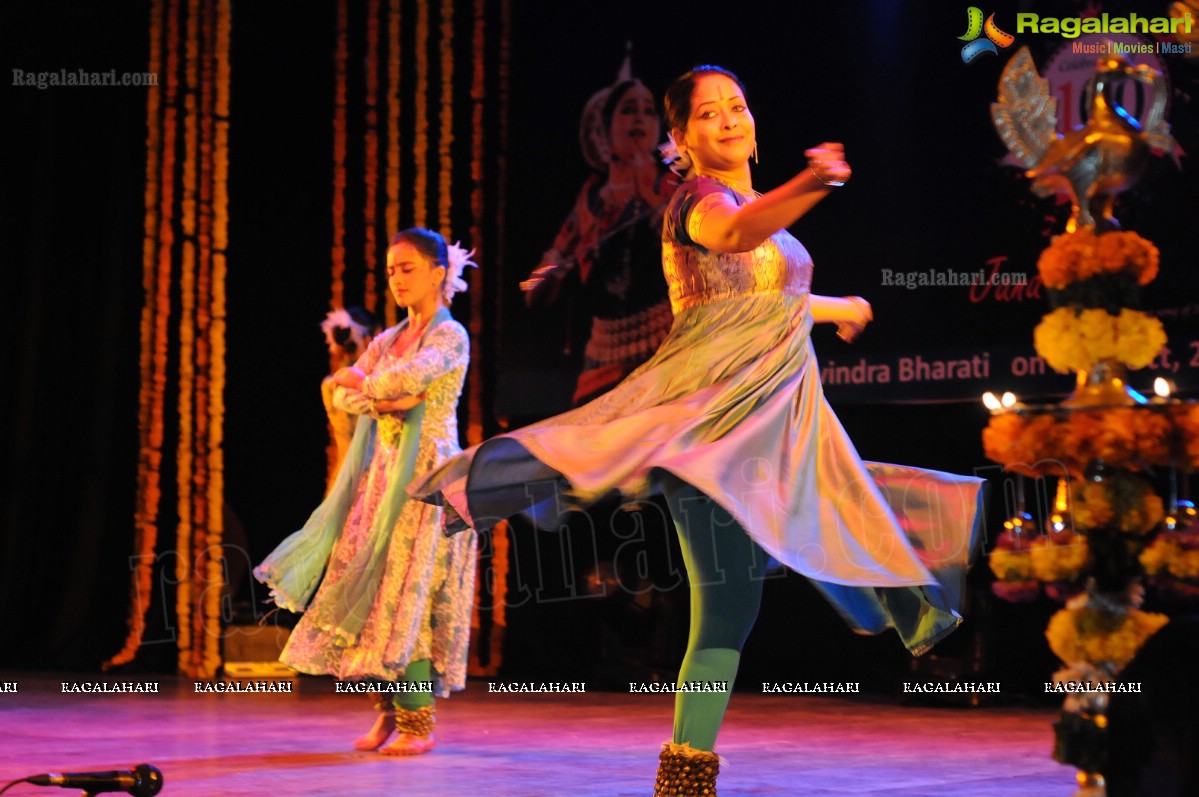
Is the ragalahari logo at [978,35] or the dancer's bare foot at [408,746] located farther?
the ragalahari logo at [978,35]

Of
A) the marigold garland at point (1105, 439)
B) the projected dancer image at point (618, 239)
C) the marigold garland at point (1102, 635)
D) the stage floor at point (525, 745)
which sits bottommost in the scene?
the stage floor at point (525, 745)

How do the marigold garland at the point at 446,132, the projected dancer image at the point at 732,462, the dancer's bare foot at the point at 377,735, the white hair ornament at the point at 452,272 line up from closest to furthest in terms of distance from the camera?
the projected dancer image at the point at 732,462, the dancer's bare foot at the point at 377,735, the white hair ornament at the point at 452,272, the marigold garland at the point at 446,132

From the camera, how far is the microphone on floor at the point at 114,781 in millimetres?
2086

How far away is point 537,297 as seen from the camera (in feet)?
20.7

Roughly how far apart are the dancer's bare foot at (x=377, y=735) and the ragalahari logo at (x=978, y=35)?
306cm

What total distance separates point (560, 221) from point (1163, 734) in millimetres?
5120

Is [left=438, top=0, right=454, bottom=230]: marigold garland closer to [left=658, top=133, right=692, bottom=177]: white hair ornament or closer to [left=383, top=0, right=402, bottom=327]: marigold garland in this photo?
[left=383, top=0, right=402, bottom=327]: marigold garland

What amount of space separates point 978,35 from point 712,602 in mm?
3252

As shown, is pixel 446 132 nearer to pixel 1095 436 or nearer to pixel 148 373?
pixel 148 373

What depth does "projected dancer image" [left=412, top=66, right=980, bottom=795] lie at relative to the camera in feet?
8.59

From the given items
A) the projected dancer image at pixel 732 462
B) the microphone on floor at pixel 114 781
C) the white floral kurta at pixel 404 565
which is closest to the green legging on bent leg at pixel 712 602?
the projected dancer image at pixel 732 462

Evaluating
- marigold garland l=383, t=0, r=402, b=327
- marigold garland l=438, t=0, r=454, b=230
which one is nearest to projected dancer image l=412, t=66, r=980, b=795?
marigold garland l=438, t=0, r=454, b=230

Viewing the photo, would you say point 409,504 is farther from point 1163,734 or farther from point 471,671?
point 1163,734

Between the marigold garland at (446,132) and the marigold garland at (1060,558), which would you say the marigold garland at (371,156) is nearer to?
the marigold garland at (446,132)
